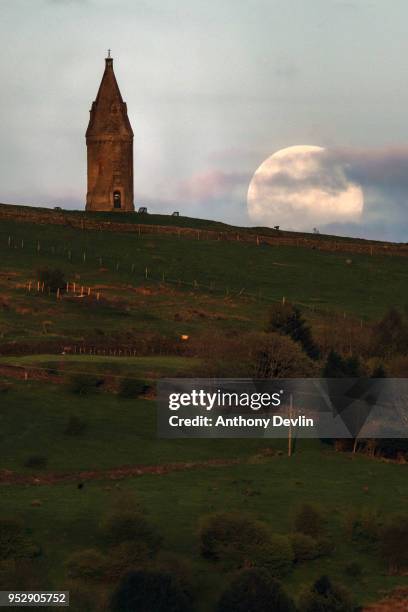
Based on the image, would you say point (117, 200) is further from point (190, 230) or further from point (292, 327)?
point (292, 327)

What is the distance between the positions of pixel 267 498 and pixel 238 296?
68.5 metres

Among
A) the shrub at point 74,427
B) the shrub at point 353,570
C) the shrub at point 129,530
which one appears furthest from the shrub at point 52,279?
the shrub at point 353,570

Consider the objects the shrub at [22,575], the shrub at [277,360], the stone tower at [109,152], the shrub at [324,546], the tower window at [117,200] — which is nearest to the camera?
the shrub at [22,575]

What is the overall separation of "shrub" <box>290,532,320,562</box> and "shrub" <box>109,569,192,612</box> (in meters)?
7.83

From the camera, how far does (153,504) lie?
58.9m

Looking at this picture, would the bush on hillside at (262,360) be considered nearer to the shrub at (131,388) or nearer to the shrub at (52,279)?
the shrub at (131,388)

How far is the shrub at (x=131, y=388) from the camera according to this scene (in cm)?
8262

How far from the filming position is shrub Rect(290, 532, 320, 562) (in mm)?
52344

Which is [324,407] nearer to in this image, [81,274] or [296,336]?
[296,336]

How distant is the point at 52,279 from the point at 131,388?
45.9 meters

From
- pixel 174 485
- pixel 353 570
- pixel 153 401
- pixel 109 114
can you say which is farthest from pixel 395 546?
pixel 109 114

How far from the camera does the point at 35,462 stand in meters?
67.4

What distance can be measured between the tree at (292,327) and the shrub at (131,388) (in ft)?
60.1

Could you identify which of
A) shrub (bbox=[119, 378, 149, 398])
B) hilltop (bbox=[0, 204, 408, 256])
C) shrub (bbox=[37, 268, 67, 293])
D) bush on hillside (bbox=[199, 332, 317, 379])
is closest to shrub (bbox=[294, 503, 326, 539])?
shrub (bbox=[119, 378, 149, 398])
